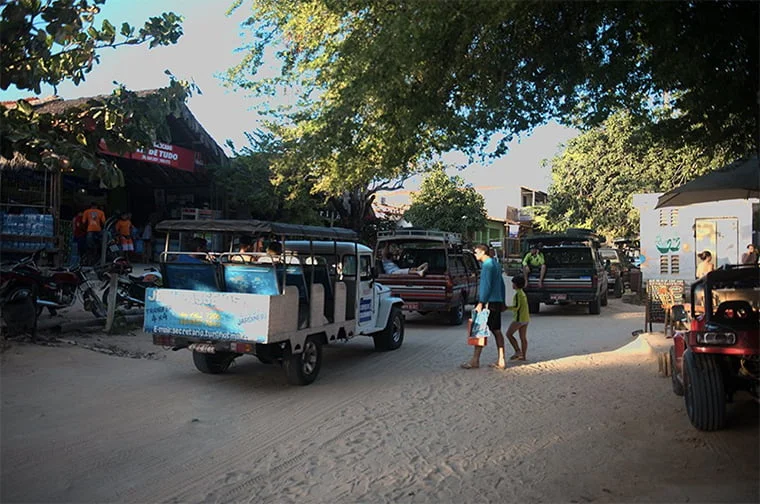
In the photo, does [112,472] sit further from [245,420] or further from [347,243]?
Result: [347,243]

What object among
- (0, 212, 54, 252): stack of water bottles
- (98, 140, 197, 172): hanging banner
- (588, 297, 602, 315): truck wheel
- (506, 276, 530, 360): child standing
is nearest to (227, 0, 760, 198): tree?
(506, 276, 530, 360): child standing

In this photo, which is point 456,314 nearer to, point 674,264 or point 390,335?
point 390,335

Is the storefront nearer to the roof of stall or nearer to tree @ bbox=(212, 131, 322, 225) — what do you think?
tree @ bbox=(212, 131, 322, 225)

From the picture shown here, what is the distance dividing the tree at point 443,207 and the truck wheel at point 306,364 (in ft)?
76.9

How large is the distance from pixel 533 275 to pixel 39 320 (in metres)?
11.5

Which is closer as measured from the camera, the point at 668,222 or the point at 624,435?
the point at 624,435

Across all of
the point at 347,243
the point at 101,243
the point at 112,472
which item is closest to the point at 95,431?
the point at 112,472

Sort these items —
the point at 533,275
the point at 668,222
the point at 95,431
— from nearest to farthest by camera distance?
1. the point at 95,431
2. the point at 533,275
3. the point at 668,222

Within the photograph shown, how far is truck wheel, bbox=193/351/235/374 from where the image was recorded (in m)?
7.68

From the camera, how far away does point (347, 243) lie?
29.5ft

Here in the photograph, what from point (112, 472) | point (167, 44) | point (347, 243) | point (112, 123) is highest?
point (167, 44)

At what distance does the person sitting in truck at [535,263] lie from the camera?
15.4 metres

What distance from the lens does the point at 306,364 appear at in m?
7.38

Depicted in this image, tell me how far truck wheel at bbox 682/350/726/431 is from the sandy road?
18 cm
